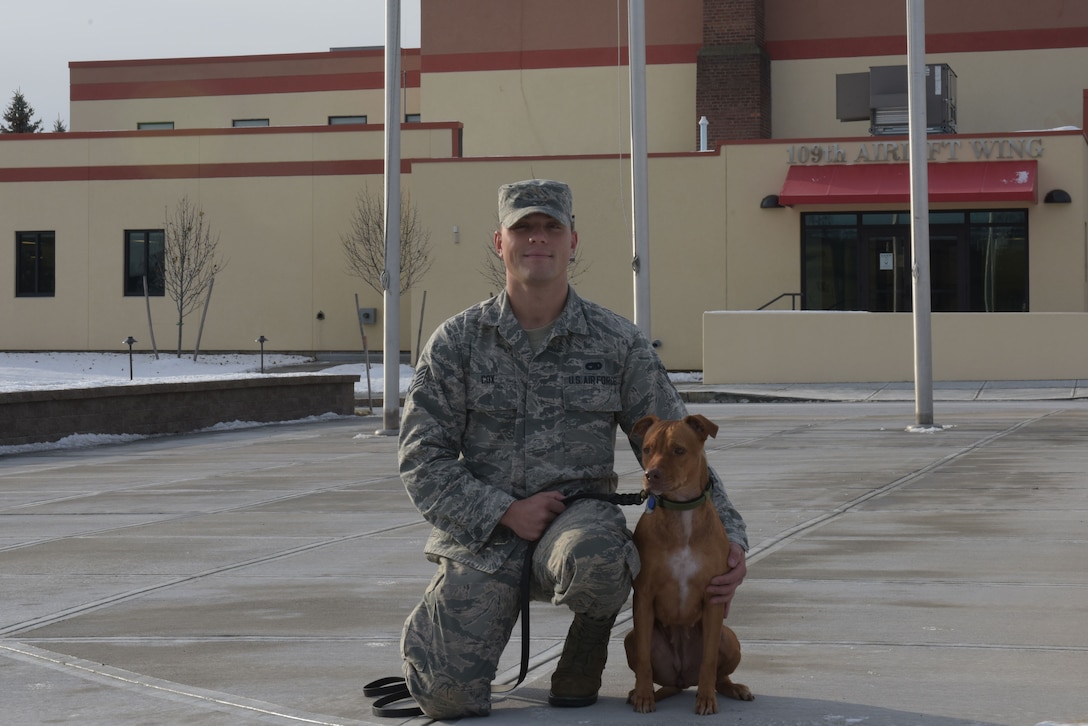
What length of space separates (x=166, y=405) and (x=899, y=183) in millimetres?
17645

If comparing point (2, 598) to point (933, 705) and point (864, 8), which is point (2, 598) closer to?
point (933, 705)

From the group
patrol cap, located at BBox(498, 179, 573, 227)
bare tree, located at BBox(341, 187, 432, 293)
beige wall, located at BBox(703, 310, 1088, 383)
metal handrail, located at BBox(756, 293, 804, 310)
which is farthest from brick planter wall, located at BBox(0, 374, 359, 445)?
patrol cap, located at BBox(498, 179, 573, 227)

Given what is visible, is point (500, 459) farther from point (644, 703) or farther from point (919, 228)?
point (919, 228)

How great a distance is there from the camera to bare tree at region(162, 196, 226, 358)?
3781cm

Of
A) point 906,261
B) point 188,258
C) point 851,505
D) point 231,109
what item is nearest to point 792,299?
point 906,261

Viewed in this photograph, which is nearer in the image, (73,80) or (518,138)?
(518,138)

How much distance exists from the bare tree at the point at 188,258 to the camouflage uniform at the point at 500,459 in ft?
109

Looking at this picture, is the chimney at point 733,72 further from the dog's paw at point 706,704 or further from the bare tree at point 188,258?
the dog's paw at point 706,704

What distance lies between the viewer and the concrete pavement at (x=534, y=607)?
5449 millimetres

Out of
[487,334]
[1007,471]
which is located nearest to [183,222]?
[1007,471]

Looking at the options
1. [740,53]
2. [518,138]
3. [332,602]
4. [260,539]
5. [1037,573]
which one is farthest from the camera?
[518,138]

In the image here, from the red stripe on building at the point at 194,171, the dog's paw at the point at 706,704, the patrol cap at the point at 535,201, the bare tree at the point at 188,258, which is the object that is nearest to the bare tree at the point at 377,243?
the red stripe on building at the point at 194,171

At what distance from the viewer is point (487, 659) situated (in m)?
5.21

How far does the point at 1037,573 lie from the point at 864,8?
3272 centimetres
